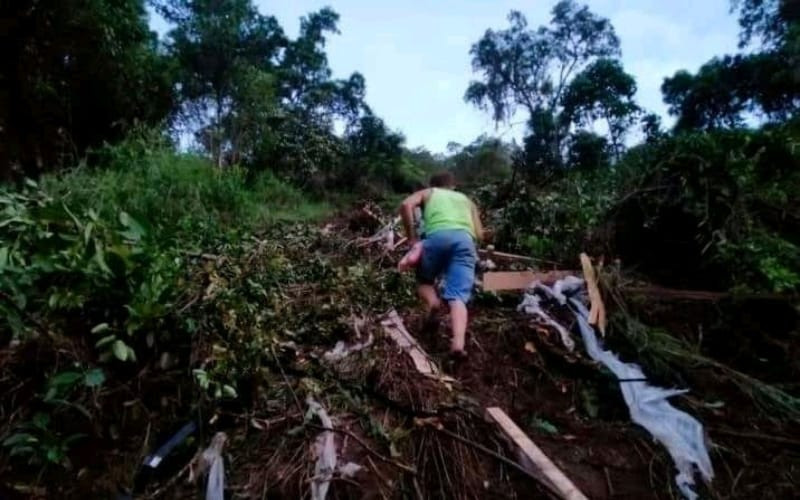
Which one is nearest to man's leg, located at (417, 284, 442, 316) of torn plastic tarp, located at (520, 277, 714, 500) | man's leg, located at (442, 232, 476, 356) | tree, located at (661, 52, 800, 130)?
man's leg, located at (442, 232, 476, 356)

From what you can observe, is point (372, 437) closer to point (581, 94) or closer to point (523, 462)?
point (523, 462)

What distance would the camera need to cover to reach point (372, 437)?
2.14 m

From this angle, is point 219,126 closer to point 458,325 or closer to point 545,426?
point 458,325

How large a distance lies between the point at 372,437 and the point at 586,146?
14691 mm

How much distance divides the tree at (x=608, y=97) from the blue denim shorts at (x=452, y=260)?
524 inches

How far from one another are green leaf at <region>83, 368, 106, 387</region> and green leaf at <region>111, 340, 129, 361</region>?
0.31 ft

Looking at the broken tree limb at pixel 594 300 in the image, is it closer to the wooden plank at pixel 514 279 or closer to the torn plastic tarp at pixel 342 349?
the wooden plank at pixel 514 279

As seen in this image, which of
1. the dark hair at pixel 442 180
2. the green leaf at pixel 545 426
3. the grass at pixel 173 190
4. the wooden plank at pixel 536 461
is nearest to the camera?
the wooden plank at pixel 536 461

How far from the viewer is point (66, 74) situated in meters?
8.01

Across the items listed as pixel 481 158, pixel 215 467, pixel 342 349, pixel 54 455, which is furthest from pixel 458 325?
pixel 481 158

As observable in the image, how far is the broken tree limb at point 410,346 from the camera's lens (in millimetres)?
2592

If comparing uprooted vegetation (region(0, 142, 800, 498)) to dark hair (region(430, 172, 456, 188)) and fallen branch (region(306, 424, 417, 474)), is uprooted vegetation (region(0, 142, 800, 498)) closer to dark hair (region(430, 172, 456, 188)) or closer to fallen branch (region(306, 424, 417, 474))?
fallen branch (region(306, 424, 417, 474))

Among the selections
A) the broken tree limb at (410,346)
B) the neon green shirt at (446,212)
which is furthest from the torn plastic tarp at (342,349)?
the neon green shirt at (446,212)

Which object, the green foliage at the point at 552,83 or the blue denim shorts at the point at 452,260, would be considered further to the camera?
the green foliage at the point at 552,83
